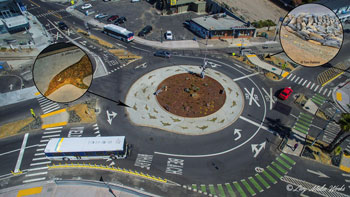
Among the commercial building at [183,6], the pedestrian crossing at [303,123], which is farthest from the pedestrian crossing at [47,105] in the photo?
the commercial building at [183,6]

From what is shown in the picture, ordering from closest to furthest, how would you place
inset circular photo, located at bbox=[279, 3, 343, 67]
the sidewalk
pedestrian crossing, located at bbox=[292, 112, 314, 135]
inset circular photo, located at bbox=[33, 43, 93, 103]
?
inset circular photo, located at bbox=[33, 43, 93, 103] < pedestrian crossing, located at bbox=[292, 112, 314, 135] < the sidewalk < inset circular photo, located at bbox=[279, 3, 343, 67]

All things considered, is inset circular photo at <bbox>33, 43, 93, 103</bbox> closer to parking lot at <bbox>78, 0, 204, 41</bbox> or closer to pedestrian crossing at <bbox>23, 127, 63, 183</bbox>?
pedestrian crossing at <bbox>23, 127, 63, 183</bbox>

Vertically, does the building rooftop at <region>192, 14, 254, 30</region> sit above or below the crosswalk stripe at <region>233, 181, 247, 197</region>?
above

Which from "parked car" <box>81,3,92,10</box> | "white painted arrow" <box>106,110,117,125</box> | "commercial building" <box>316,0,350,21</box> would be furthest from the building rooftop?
"parked car" <box>81,3,92,10</box>

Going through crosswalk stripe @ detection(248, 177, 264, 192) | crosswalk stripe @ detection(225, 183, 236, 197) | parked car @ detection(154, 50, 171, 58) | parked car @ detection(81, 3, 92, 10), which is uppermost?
parked car @ detection(81, 3, 92, 10)

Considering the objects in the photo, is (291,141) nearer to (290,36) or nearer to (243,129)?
(243,129)

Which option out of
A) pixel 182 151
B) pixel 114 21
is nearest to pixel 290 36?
pixel 182 151
